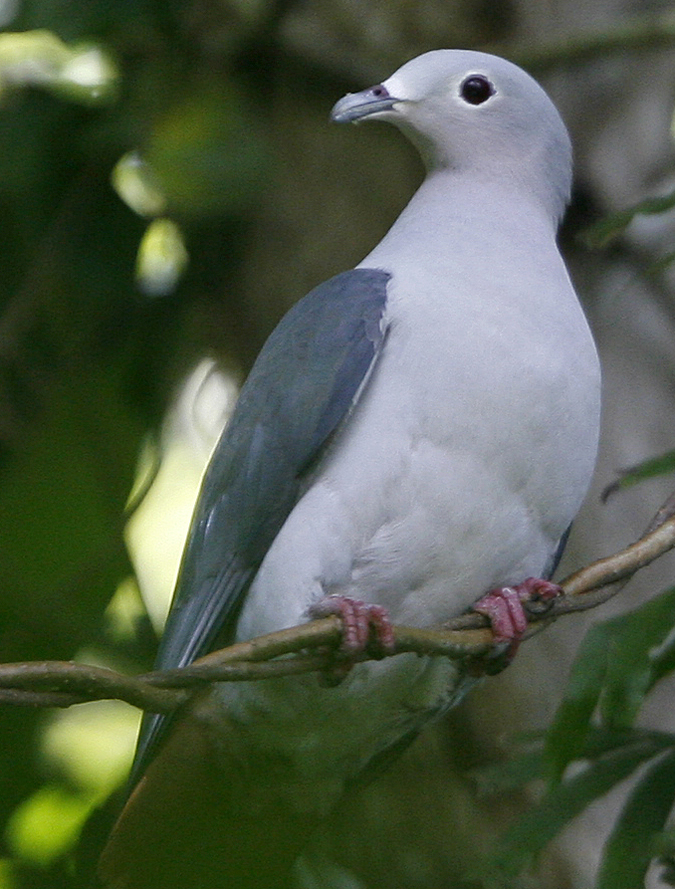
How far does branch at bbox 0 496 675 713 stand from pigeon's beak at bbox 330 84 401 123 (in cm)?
100

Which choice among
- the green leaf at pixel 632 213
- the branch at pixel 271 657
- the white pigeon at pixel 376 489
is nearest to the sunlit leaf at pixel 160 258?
the white pigeon at pixel 376 489

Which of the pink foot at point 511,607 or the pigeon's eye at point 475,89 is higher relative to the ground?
the pigeon's eye at point 475,89

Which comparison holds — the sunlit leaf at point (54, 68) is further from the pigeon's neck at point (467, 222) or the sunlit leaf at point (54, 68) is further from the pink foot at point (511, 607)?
the pink foot at point (511, 607)

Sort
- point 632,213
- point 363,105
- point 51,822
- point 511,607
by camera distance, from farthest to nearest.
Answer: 1. point 363,105
2. point 632,213
3. point 511,607
4. point 51,822

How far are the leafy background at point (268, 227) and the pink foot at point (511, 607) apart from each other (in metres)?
0.51

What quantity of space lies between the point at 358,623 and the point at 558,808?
0.55 meters

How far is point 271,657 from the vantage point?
140cm

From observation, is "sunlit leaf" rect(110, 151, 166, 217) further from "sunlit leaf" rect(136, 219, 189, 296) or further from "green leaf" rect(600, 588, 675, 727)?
"green leaf" rect(600, 588, 675, 727)

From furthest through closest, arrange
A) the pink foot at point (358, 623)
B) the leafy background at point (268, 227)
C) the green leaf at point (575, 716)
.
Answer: the leafy background at point (268, 227), the green leaf at point (575, 716), the pink foot at point (358, 623)

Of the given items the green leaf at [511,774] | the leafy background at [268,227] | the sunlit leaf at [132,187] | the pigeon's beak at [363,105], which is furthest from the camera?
the sunlit leaf at [132,187]

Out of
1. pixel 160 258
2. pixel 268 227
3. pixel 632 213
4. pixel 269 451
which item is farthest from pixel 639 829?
pixel 160 258

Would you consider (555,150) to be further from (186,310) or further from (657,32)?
(186,310)

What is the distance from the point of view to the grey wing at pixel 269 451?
207 centimetres

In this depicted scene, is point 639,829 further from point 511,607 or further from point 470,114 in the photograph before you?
point 470,114
